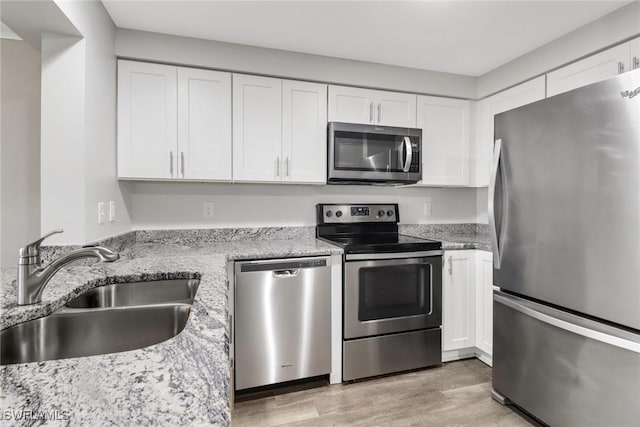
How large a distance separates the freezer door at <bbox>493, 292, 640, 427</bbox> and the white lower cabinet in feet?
1.52

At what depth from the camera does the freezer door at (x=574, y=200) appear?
130cm

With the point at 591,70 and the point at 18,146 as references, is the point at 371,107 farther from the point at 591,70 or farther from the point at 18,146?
the point at 18,146

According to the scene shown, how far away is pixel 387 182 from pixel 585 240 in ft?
4.44

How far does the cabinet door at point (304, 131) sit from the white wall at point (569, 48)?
1441mm

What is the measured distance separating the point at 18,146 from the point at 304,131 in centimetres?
178

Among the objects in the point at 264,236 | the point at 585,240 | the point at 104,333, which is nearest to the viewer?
the point at 104,333

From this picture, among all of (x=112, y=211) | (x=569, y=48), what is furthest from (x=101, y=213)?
(x=569, y=48)

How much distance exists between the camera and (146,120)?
7.02 ft

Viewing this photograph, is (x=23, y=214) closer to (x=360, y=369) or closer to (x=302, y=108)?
(x=302, y=108)

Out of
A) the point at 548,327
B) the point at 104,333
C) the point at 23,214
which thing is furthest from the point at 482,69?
the point at 23,214

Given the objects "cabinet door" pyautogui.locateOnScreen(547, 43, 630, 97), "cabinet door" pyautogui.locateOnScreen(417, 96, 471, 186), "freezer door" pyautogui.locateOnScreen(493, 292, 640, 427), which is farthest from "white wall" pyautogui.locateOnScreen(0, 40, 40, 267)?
"cabinet door" pyautogui.locateOnScreen(547, 43, 630, 97)

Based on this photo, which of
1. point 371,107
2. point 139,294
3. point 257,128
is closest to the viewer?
point 139,294

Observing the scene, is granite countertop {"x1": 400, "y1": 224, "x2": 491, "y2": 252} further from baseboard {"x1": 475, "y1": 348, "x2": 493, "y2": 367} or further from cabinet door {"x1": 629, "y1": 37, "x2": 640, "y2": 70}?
cabinet door {"x1": 629, "y1": 37, "x2": 640, "y2": 70}

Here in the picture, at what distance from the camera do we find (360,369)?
218cm
